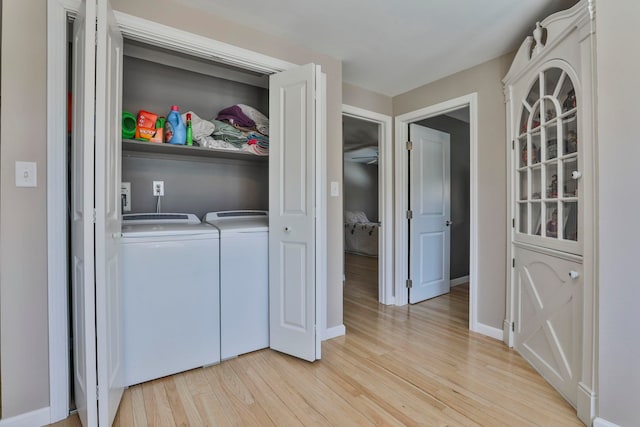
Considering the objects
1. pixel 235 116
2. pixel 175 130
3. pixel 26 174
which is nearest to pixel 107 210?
pixel 26 174

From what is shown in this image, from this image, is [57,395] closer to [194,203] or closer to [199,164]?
[194,203]

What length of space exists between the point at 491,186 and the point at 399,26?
1510 millimetres

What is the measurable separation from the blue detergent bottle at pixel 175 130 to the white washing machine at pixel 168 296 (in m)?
0.55

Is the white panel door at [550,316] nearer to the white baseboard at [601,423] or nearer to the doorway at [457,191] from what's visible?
the white baseboard at [601,423]

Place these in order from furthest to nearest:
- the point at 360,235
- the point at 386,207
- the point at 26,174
A: the point at 360,235
the point at 386,207
the point at 26,174

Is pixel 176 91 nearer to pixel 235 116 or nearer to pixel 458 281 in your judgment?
pixel 235 116

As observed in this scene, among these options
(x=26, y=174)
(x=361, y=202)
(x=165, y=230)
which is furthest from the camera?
(x=361, y=202)

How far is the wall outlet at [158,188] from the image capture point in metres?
2.31

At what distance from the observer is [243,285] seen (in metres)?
2.16

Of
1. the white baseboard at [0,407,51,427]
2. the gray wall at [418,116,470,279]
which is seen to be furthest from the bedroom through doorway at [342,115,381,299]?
the white baseboard at [0,407,51,427]

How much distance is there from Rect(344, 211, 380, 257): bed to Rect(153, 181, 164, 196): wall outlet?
4418mm

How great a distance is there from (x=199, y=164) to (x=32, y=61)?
1169 millimetres

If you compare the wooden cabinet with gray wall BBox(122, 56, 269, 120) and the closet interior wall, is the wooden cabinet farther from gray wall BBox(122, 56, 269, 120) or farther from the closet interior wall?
gray wall BBox(122, 56, 269, 120)

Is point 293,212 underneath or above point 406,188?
underneath
